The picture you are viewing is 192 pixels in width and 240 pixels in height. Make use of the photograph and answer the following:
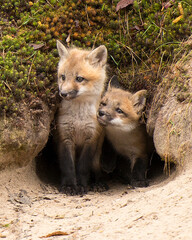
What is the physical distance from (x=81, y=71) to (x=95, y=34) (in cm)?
126

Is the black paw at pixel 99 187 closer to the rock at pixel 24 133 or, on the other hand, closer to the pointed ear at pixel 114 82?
the rock at pixel 24 133

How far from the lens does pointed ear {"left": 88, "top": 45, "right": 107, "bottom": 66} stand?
6.03 meters

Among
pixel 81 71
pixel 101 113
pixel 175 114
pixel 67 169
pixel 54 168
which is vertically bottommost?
pixel 54 168

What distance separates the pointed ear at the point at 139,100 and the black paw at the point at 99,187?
1440 millimetres

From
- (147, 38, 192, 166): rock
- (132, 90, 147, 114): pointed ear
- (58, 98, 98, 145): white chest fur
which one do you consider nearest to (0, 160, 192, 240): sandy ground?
(147, 38, 192, 166): rock

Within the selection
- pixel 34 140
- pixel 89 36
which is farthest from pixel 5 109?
pixel 89 36

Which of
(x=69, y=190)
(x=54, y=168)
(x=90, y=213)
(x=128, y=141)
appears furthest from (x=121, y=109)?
(x=54, y=168)

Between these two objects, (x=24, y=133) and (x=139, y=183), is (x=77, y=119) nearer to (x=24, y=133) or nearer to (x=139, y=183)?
(x=24, y=133)

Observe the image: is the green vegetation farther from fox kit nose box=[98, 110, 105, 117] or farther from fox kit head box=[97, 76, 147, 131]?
fox kit nose box=[98, 110, 105, 117]

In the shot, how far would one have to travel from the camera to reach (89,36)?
680 cm

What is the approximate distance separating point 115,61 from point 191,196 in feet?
11.1

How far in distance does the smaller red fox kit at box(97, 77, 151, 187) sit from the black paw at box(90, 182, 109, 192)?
19.0 inches

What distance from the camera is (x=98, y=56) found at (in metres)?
6.15

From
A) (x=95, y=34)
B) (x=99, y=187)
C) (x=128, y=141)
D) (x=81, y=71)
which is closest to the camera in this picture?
(x=81, y=71)
